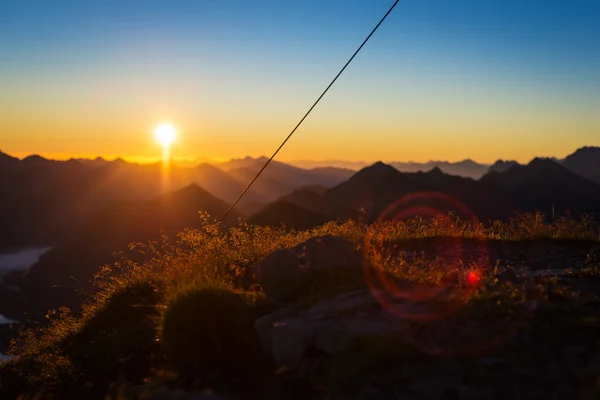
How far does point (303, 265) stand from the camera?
23.4ft

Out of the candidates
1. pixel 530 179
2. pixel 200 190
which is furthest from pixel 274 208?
pixel 530 179

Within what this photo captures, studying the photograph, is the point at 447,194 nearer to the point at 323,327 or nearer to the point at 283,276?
the point at 283,276

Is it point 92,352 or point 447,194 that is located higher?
point 92,352

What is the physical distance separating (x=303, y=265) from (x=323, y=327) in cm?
164


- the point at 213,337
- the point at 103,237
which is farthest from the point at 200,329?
the point at 103,237

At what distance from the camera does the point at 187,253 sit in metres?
9.87

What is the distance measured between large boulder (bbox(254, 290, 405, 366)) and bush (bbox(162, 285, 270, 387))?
0.33m

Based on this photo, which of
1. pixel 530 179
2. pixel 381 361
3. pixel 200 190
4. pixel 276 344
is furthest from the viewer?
pixel 200 190

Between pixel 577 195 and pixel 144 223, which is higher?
pixel 577 195

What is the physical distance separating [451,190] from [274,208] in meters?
57.3

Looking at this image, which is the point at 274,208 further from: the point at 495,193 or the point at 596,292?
the point at 596,292

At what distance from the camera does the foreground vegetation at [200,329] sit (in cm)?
541

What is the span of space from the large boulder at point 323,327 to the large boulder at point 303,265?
39.3 inches

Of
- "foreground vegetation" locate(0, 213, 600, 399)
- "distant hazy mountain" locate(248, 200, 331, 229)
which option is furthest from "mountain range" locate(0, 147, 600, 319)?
"foreground vegetation" locate(0, 213, 600, 399)
